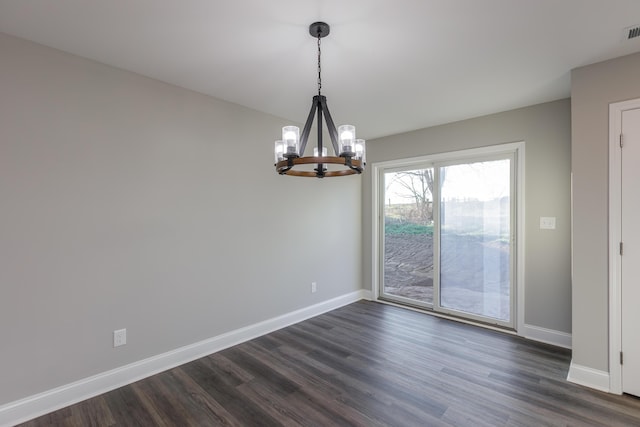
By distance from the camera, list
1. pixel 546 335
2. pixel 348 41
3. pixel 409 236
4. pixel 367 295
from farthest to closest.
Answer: pixel 367 295, pixel 409 236, pixel 546 335, pixel 348 41

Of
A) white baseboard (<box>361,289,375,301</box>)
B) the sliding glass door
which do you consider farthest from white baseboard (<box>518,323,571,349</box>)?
white baseboard (<box>361,289,375,301</box>)

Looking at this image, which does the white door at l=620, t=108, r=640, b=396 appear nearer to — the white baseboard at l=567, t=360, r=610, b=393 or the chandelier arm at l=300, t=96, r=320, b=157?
the white baseboard at l=567, t=360, r=610, b=393

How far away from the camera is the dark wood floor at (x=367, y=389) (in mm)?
2033

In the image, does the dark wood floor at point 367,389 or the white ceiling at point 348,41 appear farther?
the dark wood floor at point 367,389

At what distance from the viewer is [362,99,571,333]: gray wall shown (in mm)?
3104

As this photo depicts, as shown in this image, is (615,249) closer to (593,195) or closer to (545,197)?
(593,195)

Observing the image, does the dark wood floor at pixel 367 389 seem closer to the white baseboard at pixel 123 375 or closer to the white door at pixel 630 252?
the white baseboard at pixel 123 375

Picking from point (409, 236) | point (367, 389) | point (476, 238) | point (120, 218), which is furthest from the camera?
point (409, 236)

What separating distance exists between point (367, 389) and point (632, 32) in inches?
124

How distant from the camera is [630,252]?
225 centimetres

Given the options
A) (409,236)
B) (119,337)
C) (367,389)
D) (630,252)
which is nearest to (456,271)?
(409,236)

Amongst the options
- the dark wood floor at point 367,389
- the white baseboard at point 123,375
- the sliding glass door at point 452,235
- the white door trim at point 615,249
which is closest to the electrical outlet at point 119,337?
the white baseboard at point 123,375

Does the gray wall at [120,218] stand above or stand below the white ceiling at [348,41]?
below

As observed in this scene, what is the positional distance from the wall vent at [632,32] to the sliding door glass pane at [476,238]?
1.64 meters
